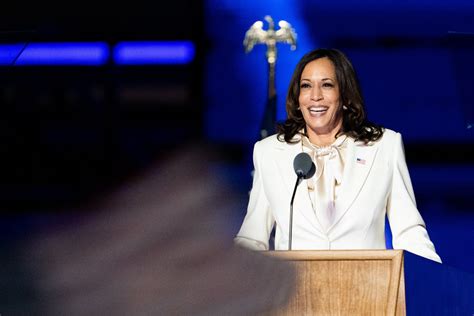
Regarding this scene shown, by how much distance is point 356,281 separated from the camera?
1.11 metres

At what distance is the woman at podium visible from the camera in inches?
79.7

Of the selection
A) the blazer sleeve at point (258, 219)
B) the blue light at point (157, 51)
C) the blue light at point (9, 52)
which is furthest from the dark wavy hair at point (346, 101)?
the blue light at point (9, 52)

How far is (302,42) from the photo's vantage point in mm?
3584

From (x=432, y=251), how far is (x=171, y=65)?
5.88 ft

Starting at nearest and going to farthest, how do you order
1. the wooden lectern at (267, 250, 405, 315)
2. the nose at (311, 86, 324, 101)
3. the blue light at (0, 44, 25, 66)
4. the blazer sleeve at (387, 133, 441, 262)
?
the blue light at (0, 44, 25, 66)
the wooden lectern at (267, 250, 405, 315)
the blazer sleeve at (387, 133, 441, 262)
the nose at (311, 86, 324, 101)

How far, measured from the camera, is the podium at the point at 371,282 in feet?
3.52

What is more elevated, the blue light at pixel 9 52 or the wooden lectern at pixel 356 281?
the blue light at pixel 9 52

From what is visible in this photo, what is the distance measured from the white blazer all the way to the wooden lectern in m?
0.84

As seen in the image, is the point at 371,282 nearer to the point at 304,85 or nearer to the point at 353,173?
the point at 353,173

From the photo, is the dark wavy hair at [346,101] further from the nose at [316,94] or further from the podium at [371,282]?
the podium at [371,282]

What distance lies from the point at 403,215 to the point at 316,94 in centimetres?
40

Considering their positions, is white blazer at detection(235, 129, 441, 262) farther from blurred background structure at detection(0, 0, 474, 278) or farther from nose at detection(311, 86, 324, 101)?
blurred background structure at detection(0, 0, 474, 278)

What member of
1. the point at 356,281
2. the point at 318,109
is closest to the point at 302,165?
the point at 318,109

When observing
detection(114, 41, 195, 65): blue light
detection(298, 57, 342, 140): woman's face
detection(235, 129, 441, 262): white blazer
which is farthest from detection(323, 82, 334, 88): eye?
detection(114, 41, 195, 65): blue light
